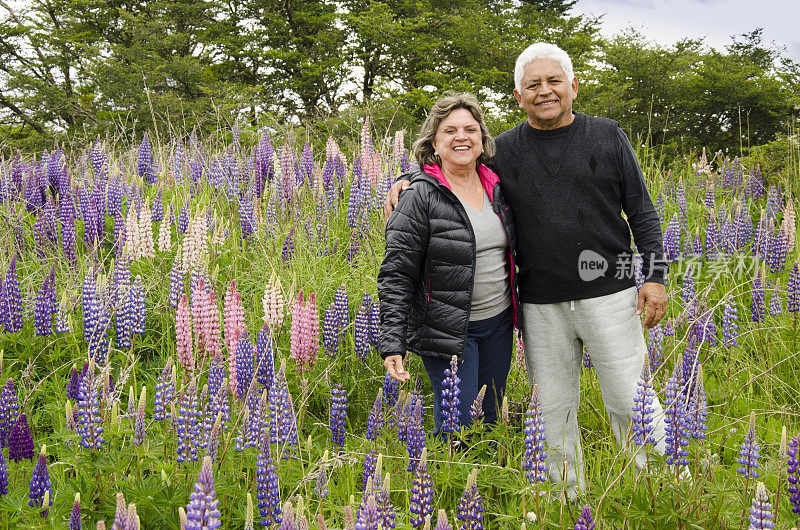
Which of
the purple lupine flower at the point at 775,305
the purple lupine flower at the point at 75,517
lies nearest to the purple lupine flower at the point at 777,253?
the purple lupine flower at the point at 775,305

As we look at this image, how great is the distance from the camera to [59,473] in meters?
3.03

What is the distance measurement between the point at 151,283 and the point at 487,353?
9.06 ft

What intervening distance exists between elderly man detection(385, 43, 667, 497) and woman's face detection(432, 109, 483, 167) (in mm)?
283

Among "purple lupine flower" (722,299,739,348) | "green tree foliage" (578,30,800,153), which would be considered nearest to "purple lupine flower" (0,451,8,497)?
"purple lupine flower" (722,299,739,348)

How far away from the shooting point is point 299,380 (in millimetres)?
4020

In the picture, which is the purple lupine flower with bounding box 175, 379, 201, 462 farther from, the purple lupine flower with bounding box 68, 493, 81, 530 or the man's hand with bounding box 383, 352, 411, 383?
the man's hand with bounding box 383, 352, 411, 383

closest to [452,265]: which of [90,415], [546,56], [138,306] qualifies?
[546,56]

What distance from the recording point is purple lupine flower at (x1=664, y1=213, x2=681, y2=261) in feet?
19.9

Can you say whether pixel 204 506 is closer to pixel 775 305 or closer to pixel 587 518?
pixel 587 518

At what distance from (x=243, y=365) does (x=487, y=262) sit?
1.50 metres

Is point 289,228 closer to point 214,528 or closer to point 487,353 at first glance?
point 487,353

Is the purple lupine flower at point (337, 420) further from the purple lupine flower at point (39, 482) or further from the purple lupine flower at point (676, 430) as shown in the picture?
the purple lupine flower at point (676, 430)

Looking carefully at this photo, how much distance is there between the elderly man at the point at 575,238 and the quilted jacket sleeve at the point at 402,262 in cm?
61

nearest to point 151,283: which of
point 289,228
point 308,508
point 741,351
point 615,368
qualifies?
point 289,228
